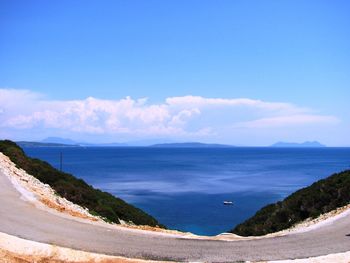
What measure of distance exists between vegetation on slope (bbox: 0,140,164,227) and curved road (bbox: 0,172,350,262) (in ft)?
35.5

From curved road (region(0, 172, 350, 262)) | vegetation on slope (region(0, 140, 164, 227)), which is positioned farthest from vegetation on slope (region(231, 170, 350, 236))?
vegetation on slope (region(0, 140, 164, 227))

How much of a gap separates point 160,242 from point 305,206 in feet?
52.4

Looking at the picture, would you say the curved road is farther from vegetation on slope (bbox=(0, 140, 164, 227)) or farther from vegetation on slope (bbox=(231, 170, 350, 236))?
vegetation on slope (bbox=(0, 140, 164, 227))

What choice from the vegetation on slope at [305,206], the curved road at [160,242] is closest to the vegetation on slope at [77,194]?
the vegetation on slope at [305,206]

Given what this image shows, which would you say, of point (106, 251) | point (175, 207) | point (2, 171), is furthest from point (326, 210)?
point (175, 207)

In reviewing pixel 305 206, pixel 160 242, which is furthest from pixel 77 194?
pixel 305 206

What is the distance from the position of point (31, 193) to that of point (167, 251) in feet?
40.1

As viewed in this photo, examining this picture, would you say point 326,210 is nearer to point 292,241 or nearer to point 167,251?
point 292,241

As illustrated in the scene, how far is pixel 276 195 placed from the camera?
80.0 m

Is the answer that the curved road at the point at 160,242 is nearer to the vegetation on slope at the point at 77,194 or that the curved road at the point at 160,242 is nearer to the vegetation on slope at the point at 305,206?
the vegetation on slope at the point at 305,206

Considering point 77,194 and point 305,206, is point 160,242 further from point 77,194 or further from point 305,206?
point 77,194

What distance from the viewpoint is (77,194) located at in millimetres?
31094

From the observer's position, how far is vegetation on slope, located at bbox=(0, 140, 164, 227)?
3005cm

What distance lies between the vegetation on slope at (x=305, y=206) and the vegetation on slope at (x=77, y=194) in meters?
9.86
